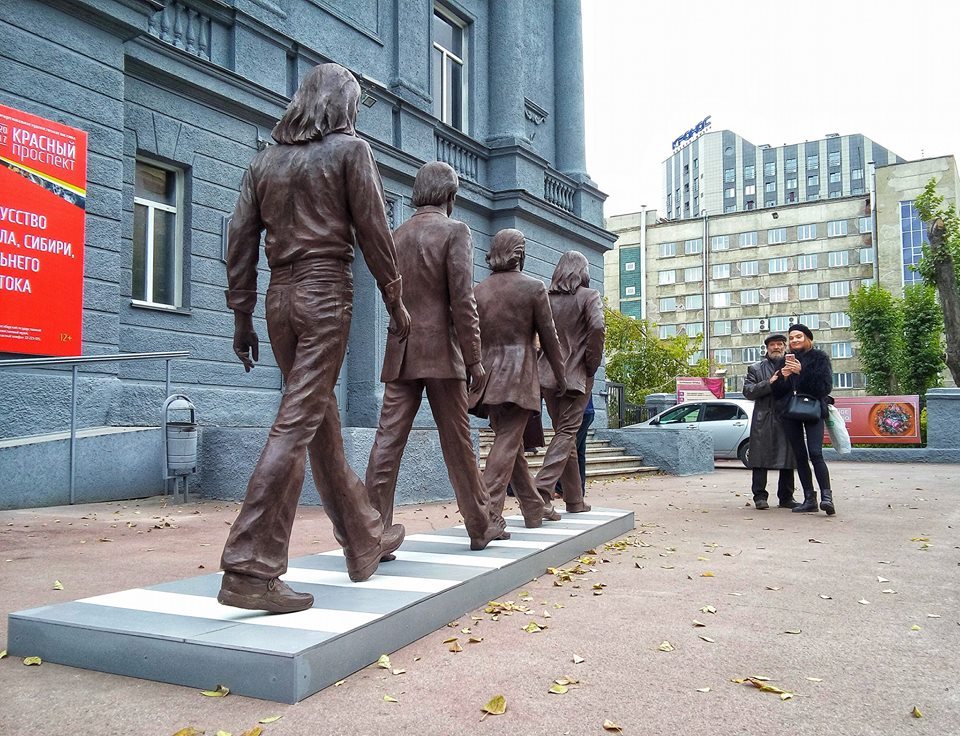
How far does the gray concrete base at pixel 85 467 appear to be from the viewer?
8.76m

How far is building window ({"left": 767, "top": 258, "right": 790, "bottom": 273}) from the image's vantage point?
82.6 meters

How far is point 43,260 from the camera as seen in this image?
9.88m

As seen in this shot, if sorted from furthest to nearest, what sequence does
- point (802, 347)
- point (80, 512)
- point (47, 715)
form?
1. point (802, 347)
2. point (80, 512)
3. point (47, 715)

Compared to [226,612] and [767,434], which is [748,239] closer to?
[767,434]

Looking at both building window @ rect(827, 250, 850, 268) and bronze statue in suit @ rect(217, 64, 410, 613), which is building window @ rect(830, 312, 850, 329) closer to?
building window @ rect(827, 250, 850, 268)

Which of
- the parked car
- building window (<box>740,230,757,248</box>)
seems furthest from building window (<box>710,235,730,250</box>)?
the parked car

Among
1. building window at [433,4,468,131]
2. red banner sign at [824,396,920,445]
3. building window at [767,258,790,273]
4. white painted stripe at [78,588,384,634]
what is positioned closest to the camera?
white painted stripe at [78,588,384,634]

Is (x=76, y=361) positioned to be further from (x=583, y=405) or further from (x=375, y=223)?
(x=375, y=223)

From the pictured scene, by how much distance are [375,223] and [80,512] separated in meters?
6.06

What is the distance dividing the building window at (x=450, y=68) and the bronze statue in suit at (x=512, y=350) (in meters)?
13.0

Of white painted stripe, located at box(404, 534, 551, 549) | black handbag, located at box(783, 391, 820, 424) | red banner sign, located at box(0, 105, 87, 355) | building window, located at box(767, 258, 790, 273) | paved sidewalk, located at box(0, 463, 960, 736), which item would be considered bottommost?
paved sidewalk, located at box(0, 463, 960, 736)

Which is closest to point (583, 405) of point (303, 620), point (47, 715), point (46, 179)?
point (303, 620)

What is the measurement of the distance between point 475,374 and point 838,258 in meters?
81.7

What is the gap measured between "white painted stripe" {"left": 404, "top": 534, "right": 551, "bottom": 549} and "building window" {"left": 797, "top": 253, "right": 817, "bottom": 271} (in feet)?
267
